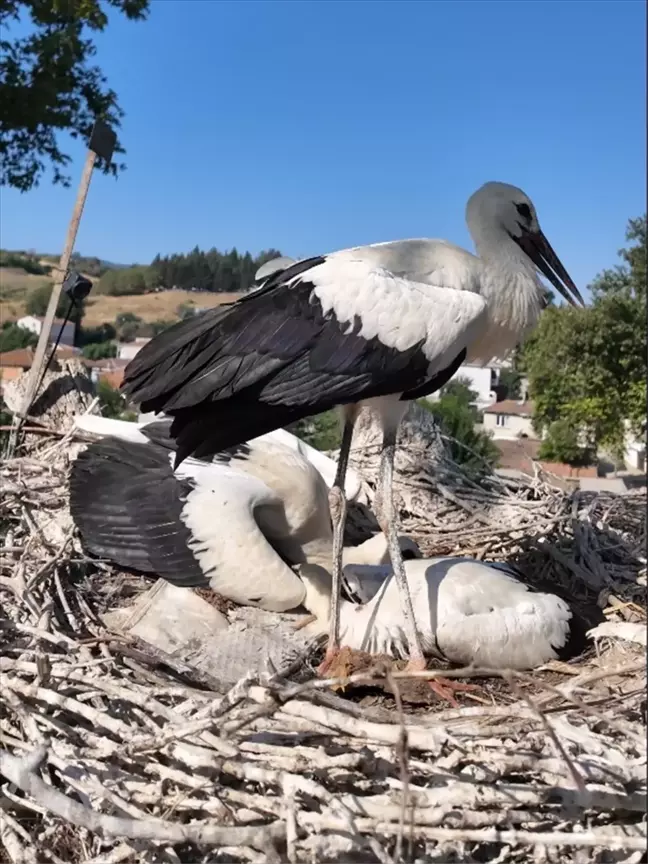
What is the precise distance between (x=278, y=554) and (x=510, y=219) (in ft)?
4.21

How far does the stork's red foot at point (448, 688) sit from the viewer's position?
7.39 feet

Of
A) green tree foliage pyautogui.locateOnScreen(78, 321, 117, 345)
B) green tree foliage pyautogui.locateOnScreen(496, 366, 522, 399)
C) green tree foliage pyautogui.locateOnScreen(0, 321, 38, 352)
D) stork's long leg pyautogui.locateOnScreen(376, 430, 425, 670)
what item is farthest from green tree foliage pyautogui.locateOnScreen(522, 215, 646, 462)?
stork's long leg pyautogui.locateOnScreen(376, 430, 425, 670)

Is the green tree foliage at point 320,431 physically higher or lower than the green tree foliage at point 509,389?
lower

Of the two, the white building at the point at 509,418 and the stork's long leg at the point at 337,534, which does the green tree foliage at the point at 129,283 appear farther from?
the stork's long leg at the point at 337,534

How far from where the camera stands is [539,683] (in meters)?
1.35

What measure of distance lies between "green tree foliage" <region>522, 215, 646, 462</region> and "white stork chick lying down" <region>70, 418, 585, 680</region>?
31.4 feet

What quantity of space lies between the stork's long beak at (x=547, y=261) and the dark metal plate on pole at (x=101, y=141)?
1762 millimetres

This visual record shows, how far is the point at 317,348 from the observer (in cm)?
224

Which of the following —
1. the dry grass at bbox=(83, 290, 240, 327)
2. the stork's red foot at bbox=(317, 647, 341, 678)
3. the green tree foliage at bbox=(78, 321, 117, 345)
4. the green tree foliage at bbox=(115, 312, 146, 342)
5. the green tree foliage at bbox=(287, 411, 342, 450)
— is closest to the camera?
the stork's red foot at bbox=(317, 647, 341, 678)

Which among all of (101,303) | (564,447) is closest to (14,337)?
(101,303)

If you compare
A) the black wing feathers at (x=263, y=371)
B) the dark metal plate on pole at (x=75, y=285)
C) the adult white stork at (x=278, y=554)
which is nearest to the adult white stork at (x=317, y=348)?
the black wing feathers at (x=263, y=371)

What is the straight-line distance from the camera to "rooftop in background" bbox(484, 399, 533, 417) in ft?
67.9

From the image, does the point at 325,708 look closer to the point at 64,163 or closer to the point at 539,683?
the point at 539,683

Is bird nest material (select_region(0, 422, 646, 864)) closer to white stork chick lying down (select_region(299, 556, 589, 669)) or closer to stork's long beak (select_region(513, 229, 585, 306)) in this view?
white stork chick lying down (select_region(299, 556, 589, 669))
